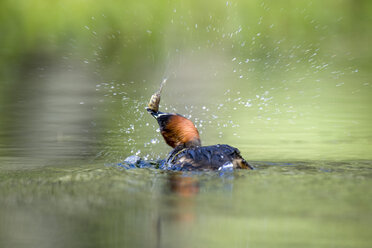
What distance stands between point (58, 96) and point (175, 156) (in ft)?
25.3

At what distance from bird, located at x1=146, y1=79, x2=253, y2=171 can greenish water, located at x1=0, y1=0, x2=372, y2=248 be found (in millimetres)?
354

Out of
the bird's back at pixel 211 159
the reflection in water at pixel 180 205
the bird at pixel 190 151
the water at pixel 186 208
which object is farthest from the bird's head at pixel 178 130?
the reflection in water at pixel 180 205

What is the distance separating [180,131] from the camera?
737cm

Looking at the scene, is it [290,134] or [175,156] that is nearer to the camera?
[175,156]

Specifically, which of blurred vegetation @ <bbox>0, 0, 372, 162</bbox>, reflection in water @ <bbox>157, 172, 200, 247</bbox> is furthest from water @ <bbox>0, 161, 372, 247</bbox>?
blurred vegetation @ <bbox>0, 0, 372, 162</bbox>

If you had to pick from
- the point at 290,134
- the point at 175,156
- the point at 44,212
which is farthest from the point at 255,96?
the point at 44,212

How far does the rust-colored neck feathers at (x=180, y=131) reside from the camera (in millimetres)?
7340

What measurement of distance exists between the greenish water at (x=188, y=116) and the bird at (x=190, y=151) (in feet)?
1.16

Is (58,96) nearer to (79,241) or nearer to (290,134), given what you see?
(290,134)

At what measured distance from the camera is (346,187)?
5.32 metres

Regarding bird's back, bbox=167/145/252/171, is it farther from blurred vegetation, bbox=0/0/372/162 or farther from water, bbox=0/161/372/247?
blurred vegetation, bbox=0/0/372/162

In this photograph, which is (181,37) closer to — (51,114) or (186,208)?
(51,114)

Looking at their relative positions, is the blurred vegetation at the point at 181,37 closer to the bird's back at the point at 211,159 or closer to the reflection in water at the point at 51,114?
the reflection in water at the point at 51,114

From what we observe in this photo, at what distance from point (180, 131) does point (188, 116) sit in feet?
11.1
